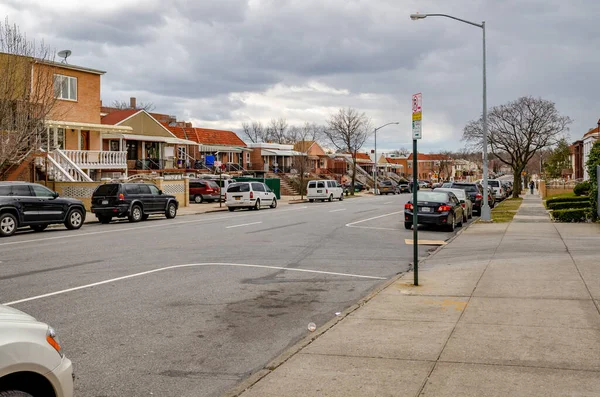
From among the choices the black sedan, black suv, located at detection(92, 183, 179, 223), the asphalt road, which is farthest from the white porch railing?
the black sedan

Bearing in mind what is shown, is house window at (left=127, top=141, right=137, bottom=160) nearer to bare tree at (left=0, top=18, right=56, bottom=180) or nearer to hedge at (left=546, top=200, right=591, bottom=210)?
bare tree at (left=0, top=18, right=56, bottom=180)

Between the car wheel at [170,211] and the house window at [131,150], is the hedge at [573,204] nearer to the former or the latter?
the car wheel at [170,211]

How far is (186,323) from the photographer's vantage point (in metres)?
7.88

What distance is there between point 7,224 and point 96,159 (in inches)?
720

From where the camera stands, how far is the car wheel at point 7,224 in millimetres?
19719

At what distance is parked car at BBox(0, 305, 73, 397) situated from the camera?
140 inches

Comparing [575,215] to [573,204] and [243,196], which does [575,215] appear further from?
[243,196]

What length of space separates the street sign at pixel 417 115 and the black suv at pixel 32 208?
595 inches

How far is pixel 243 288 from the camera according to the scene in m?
10.3

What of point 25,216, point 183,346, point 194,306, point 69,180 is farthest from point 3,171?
point 183,346

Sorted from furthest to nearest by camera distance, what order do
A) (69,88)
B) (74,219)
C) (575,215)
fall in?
1. (69,88)
2. (575,215)
3. (74,219)

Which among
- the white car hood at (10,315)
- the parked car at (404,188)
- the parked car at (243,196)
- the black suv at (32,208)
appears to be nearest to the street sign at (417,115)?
the white car hood at (10,315)

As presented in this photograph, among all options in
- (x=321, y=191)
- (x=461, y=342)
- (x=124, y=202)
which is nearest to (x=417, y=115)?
(x=461, y=342)

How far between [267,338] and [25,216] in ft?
52.8
